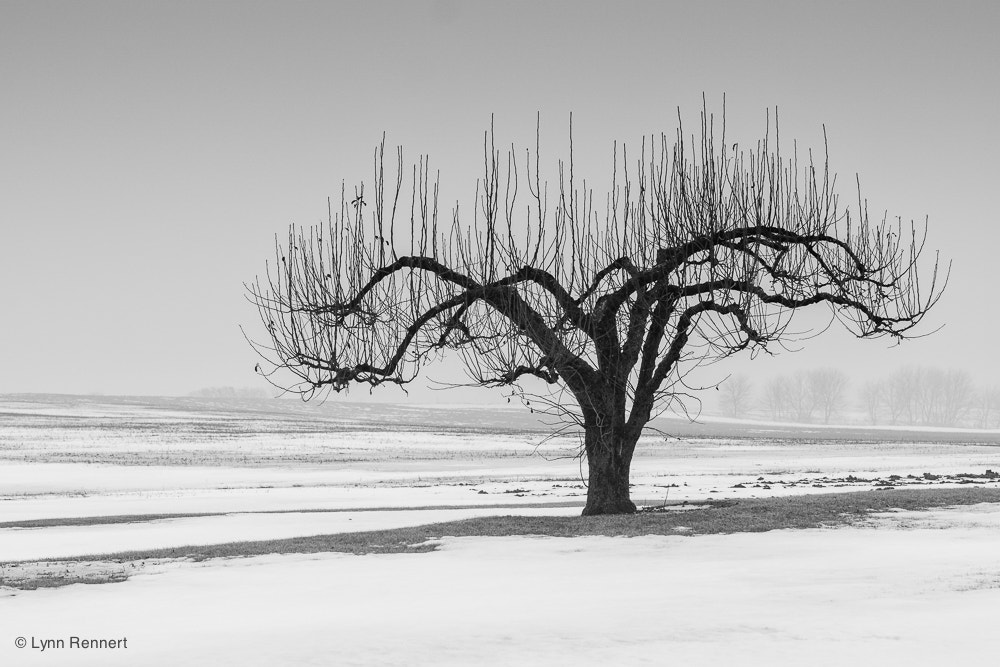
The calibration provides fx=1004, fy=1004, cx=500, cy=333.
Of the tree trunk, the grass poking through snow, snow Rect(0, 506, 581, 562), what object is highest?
the tree trunk

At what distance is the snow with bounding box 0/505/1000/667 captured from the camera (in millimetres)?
8328

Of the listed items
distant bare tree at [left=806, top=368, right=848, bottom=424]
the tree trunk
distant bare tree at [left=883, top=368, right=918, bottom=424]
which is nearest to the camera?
the tree trunk

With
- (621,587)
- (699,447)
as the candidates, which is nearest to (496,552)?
A: (621,587)

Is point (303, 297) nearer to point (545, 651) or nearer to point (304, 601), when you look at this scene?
point (304, 601)

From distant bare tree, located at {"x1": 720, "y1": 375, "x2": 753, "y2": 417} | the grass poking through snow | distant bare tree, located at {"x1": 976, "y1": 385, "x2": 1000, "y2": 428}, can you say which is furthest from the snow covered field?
distant bare tree, located at {"x1": 976, "y1": 385, "x2": 1000, "y2": 428}

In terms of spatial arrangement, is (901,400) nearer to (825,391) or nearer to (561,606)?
(825,391)

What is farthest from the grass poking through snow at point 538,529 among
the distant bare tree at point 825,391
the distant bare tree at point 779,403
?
the distant bare tree at point 779,403

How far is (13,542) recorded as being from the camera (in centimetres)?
1856

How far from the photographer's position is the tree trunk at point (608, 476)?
18234mm

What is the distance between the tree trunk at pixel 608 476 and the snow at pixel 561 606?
3.45 metres

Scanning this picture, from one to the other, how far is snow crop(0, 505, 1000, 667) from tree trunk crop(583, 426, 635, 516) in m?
3.45

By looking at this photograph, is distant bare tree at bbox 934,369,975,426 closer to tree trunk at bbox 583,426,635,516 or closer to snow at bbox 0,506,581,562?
snow at bbox 0,506,581,562

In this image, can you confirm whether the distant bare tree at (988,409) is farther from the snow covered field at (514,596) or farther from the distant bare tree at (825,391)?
the snow covered field at (514,596)

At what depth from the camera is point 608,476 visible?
1834cm
